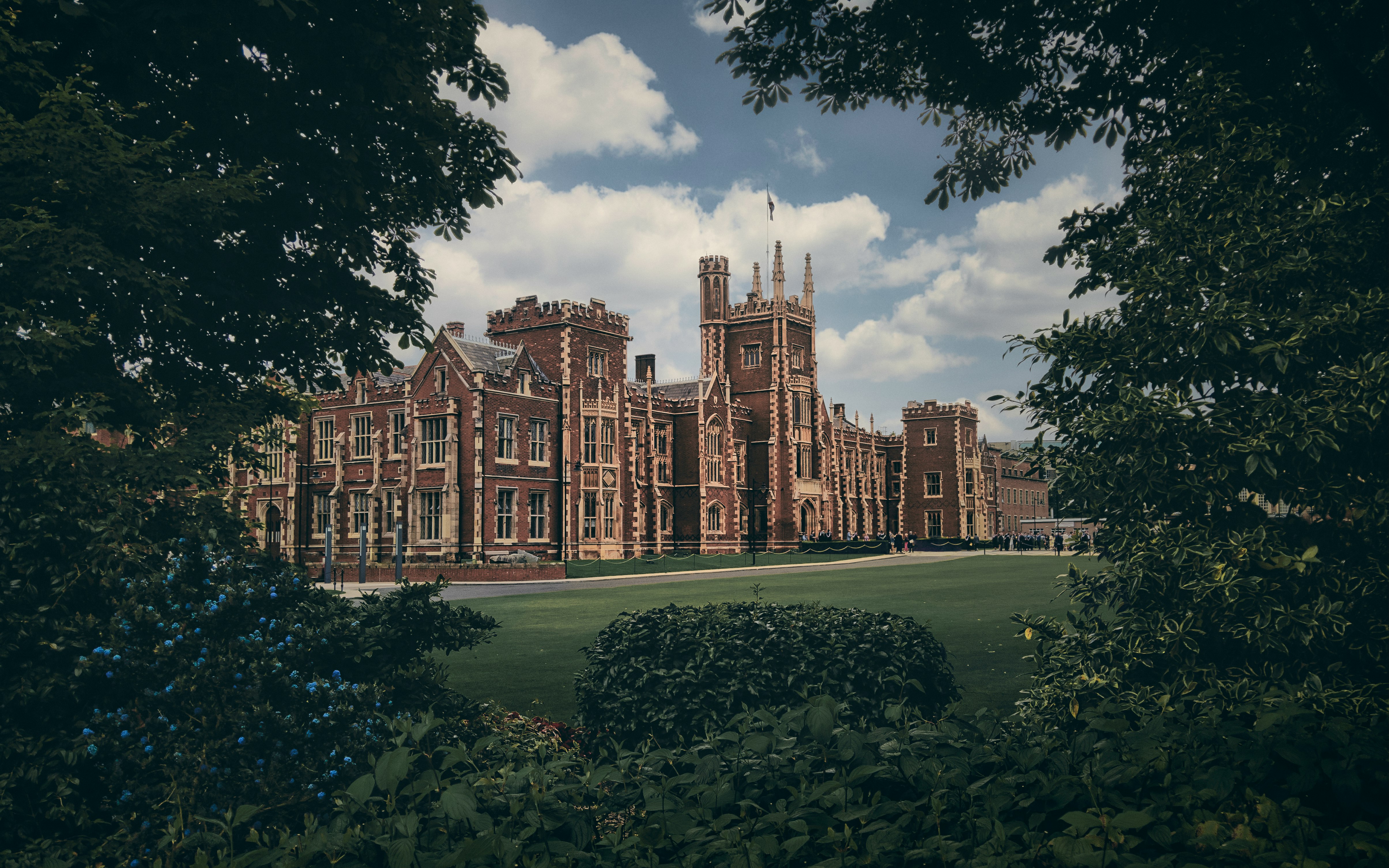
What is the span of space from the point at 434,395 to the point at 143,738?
42.2 metres

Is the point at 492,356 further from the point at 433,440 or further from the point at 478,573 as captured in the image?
the point at 478,573

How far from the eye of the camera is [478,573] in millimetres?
36844

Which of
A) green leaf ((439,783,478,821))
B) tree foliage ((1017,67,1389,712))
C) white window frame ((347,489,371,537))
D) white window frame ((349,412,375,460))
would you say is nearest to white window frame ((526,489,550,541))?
white window frame ((347,489,371,537))

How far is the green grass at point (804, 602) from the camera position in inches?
405

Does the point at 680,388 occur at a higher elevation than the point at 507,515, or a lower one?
higher

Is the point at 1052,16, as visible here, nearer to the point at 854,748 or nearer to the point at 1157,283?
the point at 1157,283

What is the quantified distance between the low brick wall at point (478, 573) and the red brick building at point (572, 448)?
2.25 metres

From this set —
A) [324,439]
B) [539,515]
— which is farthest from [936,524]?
[324,439]

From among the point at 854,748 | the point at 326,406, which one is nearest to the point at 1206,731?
the point at 854,748

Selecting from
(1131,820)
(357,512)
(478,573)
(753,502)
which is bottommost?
(478,573)

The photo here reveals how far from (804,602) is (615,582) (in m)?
17.1

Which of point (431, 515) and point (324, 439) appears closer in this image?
point (431, 515)

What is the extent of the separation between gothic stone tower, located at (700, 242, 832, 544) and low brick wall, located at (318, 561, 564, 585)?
26.9 meters

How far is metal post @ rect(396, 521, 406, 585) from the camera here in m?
30.6
